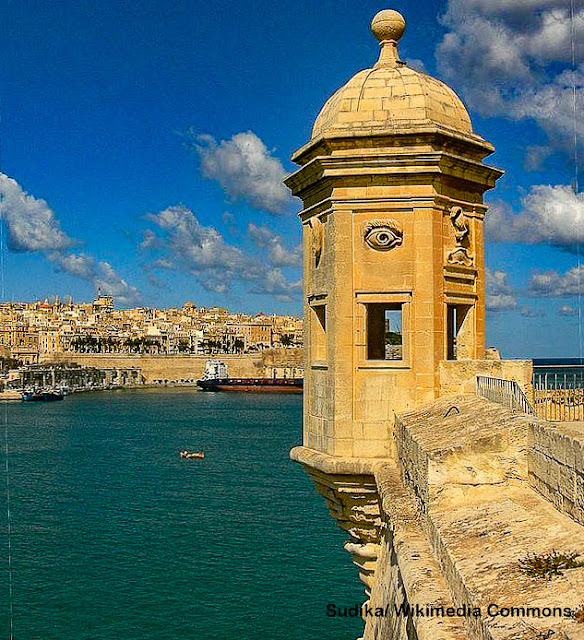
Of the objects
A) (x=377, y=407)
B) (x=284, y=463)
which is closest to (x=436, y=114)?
(x=377, y=407)

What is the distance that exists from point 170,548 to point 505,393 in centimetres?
1793

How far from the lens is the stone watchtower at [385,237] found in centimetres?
584

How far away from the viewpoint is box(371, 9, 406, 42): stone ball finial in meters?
6.43

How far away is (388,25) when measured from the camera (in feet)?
21.1

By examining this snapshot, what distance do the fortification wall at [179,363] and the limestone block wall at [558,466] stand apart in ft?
349

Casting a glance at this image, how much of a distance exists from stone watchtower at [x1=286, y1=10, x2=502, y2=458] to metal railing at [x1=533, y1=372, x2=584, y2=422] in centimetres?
69

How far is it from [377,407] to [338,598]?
12.0 meters

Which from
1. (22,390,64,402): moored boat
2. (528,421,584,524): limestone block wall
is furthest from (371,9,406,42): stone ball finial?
(22,390,64,402): moored boat

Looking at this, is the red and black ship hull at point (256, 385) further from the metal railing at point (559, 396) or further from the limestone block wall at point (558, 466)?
→ the limestone block wall at point (558, 466)

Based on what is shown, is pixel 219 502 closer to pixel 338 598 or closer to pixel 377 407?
pixel 338 598

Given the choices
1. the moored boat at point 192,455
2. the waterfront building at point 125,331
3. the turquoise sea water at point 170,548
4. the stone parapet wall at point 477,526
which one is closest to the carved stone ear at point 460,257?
the stone parapet wall at point 477,526

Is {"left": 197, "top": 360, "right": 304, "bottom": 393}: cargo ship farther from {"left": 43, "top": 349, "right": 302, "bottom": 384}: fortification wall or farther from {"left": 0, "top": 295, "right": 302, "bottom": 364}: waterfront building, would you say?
{"left": 0, "top": 295, "right": 302, "bottom": 364}: waterfront building

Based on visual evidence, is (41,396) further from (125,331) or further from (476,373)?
(476,373)

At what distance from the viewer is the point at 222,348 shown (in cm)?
14462
